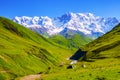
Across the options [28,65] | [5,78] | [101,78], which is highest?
[28,65]

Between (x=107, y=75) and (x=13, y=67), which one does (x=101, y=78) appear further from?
(x=13, y=67)

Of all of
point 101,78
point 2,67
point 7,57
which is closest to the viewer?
point 101,78

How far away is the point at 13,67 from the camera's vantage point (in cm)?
13762

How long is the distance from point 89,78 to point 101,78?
281cm

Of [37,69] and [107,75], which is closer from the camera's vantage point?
[107,75]

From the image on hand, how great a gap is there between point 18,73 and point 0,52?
84.2ft

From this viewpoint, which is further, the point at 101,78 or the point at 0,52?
the point at 0,52

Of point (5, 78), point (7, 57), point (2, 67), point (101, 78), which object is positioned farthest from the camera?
point (7, 57)

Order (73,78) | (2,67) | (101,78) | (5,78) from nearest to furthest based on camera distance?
(101,78), (73,78), (5,78), (2,67)

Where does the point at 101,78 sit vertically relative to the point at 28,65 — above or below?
below

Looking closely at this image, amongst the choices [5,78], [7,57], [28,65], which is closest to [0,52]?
[7,57]

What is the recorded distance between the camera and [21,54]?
16412 centimetres

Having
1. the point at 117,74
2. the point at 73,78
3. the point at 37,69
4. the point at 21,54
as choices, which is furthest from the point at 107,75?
the point at 21,54

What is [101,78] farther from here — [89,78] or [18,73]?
[18,73]
